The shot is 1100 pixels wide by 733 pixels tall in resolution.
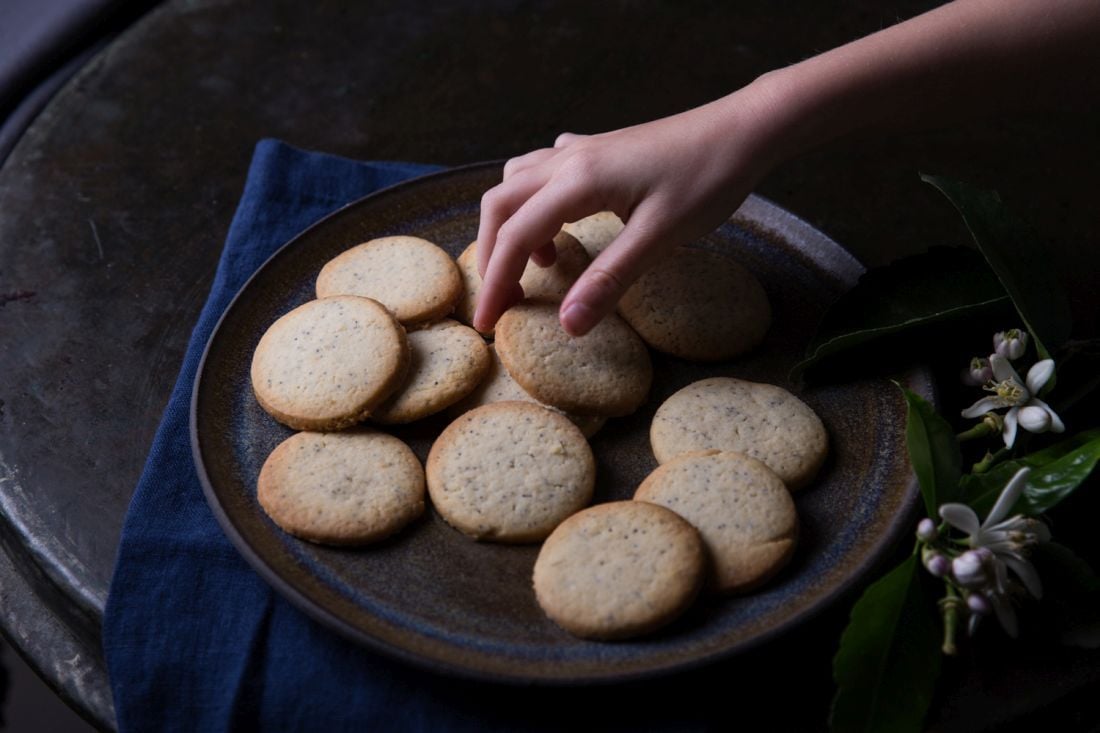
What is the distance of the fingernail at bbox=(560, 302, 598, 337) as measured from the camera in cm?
99

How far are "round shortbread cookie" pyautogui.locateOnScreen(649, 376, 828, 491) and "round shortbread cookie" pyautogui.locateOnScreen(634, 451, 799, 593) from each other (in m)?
0.03

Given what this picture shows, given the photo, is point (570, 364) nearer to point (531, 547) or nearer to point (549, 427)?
point (549, 427)

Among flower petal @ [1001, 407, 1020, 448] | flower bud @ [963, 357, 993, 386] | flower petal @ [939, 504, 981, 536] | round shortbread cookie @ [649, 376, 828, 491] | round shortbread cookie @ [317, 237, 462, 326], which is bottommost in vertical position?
round shortbread cookie @ [649, 376, 828, 491]

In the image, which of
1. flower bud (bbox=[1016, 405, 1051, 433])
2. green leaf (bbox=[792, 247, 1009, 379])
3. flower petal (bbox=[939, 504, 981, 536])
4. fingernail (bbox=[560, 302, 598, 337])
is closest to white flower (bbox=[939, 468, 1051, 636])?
flower petal (bbox=[939, 504, 981, 536])

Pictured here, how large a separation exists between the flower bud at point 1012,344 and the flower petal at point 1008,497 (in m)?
0.18

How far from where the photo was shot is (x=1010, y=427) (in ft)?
3.14

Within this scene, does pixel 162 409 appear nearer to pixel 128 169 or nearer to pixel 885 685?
pixel 128 169

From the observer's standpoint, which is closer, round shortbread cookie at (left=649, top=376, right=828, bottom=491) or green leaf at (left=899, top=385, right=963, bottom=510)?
green leaf at (left=899, top=385, right=963, bottom=510)

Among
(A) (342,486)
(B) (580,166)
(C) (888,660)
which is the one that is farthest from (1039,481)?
(A) (342,486)

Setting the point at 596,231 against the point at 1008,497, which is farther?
the point at 596,231

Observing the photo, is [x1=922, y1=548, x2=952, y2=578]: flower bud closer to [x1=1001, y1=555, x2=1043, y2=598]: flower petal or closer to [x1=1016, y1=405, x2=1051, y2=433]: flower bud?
[x1=1001, y1=555, x2=1043, y2=598]: flower petal

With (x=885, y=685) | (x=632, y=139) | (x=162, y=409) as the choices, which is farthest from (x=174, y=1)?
(x=885, y=685)

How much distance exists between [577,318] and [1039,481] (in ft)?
1.34

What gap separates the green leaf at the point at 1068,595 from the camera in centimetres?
91
